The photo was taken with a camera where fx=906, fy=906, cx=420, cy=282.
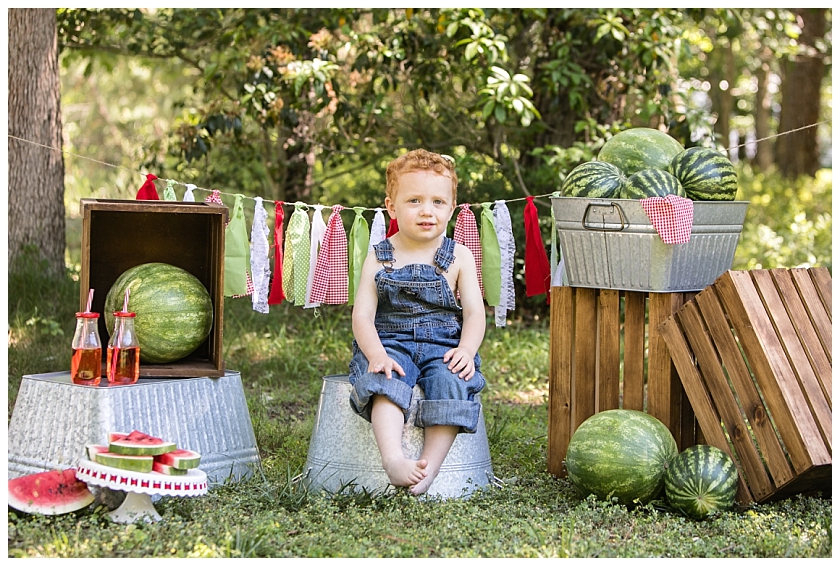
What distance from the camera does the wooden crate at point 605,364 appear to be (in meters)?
3.75

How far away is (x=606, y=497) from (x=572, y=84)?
14.1 ft

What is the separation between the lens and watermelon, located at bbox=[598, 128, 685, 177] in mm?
3848

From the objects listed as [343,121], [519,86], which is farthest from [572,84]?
[343,121]

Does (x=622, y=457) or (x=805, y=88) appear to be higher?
(x=805, y=88)

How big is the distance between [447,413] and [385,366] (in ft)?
0.99

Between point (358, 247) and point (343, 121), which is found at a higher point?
point (343, 121)

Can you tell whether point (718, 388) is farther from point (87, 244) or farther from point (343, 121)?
point (343, 121)

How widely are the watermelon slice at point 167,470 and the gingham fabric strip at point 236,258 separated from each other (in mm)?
1176

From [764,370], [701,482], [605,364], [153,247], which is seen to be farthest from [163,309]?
[764,370]

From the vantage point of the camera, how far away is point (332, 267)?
4367mm

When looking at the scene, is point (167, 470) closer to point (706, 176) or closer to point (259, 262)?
point (259, 262)

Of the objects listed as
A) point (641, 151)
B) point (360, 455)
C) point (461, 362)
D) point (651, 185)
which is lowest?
point (360, 455)

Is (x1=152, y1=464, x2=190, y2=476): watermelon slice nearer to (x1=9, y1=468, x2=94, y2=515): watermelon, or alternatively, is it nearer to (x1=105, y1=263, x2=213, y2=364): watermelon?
(x1=9, y1=468, x2=94, y2=515): watermelon

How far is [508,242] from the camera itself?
441cm
